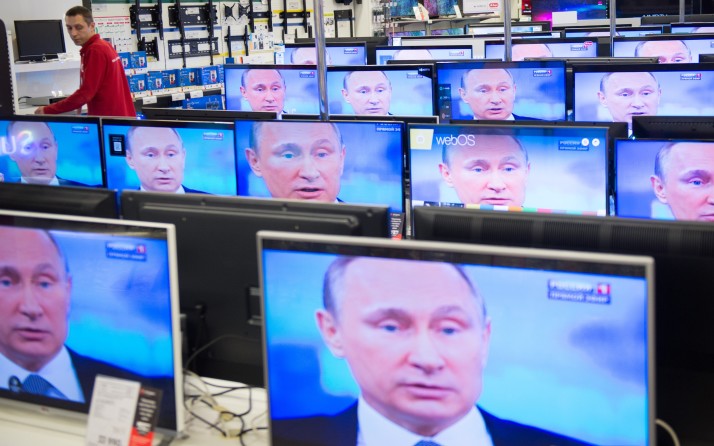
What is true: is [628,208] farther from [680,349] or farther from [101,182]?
[101,182]

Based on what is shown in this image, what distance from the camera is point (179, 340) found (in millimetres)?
2025

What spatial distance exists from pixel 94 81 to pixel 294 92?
54.5 inches

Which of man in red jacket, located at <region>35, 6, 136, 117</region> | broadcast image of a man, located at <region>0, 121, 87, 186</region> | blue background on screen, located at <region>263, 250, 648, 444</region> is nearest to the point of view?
blue background on screen, located at <region>263, 250, 648, 444</region>

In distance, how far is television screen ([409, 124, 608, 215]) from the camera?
11.8ft

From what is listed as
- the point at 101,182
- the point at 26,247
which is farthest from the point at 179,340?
the point at 101,182

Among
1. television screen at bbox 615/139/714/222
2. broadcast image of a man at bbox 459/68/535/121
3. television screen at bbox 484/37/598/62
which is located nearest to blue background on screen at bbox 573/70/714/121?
broadcast image of a man at bbox 459/68/535/121

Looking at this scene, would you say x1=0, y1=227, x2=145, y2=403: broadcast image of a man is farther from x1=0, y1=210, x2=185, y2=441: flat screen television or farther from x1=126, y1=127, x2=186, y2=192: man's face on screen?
x1=126, y1=127, x2=186, y2=192: man's face on screen

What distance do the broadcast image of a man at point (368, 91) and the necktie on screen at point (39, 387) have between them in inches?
163

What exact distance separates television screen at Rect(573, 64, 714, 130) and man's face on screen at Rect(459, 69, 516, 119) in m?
0.67

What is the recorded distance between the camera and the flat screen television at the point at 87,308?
2.02 metres

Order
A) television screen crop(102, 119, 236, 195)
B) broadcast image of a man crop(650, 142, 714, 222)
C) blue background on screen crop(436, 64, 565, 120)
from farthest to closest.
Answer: blue background on screen crop(436, 64, 565, 120) < television screen crop(102, 119, 236, 195) < broadcast image of a man crop(650, 142, 714, 222)

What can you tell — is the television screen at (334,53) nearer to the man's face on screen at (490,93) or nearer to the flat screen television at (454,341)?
the man's face on screen at (490,93)

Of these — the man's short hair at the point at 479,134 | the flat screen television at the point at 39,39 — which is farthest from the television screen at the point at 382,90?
the flat screen television at the point at 39,39

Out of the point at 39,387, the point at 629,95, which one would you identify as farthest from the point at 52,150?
the point at 629,95
